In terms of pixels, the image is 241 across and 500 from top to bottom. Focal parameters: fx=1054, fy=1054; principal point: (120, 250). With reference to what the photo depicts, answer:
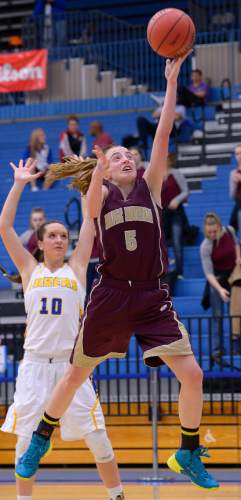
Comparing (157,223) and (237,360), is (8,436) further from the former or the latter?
(157,223)

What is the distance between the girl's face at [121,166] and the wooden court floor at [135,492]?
3.11 m

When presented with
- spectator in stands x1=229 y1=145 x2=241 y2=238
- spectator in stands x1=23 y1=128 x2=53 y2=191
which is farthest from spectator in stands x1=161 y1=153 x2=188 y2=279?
spectator in stands x1=23 y1=128 x2=53 y2=191

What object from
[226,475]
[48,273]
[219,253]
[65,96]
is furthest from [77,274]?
[65,96]

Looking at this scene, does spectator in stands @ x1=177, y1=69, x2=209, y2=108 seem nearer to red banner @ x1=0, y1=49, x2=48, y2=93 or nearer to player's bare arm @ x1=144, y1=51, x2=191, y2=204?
red banner @ x1=0, y1=49, x2=48, y2=93

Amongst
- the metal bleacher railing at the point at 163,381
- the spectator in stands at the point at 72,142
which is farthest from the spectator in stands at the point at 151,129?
the metal bleacher railing at the point at 163,381

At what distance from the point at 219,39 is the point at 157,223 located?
15.7 m

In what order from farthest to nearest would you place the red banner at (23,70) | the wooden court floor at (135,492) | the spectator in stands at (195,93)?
the red banner at (23,70), the spectator in stands at (195,93), the wooden court floor at (135,492)

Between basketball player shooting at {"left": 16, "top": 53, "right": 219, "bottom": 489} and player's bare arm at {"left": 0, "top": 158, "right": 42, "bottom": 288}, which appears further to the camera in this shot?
player's bare arm at {"left": 0, "top": 158, "right": 42, "bottom": 288}

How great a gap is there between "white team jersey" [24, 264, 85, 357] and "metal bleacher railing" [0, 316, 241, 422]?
275cm

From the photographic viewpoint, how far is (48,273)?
769cm

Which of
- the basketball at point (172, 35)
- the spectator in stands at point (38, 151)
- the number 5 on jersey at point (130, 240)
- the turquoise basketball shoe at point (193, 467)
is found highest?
the spectator in stands at point (38, 151)

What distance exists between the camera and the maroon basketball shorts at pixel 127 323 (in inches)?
258

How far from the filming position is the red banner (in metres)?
21.4

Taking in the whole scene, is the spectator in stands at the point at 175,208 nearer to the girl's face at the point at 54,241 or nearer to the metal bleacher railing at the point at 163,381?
the metal bleacher railing at the point at 163,381
